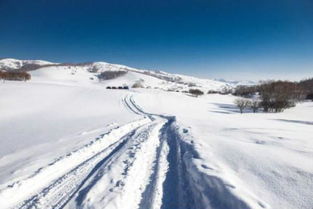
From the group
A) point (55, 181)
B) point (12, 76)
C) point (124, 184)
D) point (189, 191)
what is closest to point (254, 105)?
point (189, 191)

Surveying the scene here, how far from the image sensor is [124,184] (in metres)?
5.29

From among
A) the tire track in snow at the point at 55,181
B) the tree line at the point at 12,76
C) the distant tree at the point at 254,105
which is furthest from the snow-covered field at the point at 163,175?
the tree line at the point at 12,76

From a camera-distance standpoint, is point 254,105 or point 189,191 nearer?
point 189,191

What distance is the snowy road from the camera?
15.0 feet

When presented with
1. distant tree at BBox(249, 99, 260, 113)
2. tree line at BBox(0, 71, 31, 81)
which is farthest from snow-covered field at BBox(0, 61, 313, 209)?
tree line at BBox(0, 71, 31, 81)

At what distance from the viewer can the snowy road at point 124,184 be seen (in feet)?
15.0

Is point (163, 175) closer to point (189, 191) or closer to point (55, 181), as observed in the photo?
point (189, 191)

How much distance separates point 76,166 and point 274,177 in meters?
5.70

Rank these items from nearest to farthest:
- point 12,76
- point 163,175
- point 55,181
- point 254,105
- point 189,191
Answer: point 189,191 → point 163,175 → point 55,181 → point 254,105 → point 12,76

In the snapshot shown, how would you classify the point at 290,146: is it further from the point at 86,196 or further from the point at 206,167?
the point at 86,196

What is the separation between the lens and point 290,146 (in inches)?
300

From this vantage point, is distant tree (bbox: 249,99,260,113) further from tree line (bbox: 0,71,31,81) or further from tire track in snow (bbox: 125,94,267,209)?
tree line (bbox: 0,71,31,81)

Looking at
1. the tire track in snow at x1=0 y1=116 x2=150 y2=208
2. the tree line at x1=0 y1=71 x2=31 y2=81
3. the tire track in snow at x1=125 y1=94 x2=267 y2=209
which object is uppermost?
the tree line at x1=0 y1=71 x2=31 y2=81

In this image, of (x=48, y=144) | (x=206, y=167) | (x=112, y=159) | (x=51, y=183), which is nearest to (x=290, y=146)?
(x=206, y=167)
